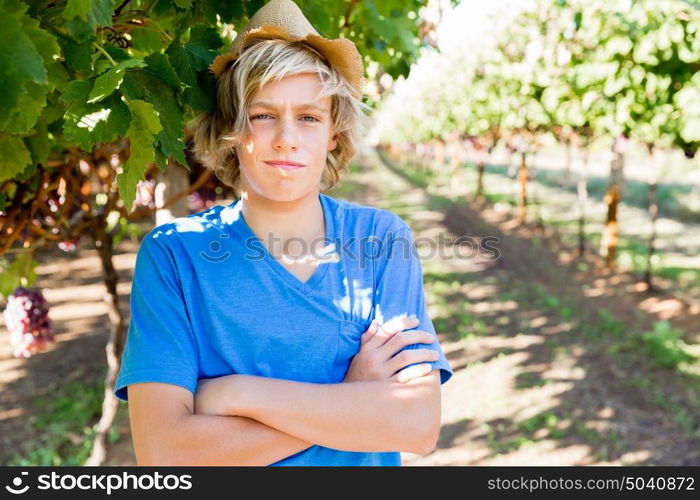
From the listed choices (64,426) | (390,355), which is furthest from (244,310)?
(64,426)

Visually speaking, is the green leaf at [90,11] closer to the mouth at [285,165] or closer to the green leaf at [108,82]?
the green leaf at [108,82]

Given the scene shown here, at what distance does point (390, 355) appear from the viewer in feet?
4.82

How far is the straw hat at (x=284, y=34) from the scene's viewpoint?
1434 millimetres

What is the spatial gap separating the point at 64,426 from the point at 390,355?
5.20 meters

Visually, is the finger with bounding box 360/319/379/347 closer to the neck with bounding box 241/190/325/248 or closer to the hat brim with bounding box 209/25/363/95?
the neck with bounding box 241/190/325/248

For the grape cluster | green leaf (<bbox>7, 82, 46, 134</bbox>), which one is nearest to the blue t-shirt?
green leaf (<bbox>7, 82, 46, 134</bbox>)

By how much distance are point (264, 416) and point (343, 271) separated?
0.41m

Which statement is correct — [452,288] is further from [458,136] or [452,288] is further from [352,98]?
[458,136]

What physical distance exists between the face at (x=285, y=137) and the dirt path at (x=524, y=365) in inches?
172

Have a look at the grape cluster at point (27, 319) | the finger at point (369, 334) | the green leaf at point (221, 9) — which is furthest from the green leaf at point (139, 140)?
the grape cluster at point (27, 319)

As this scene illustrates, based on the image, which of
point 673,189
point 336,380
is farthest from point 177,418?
point 673,189

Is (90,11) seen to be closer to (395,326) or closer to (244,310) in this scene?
(244,310)

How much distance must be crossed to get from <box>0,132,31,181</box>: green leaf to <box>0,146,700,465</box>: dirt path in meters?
4.37

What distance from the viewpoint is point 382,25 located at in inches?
92.9
